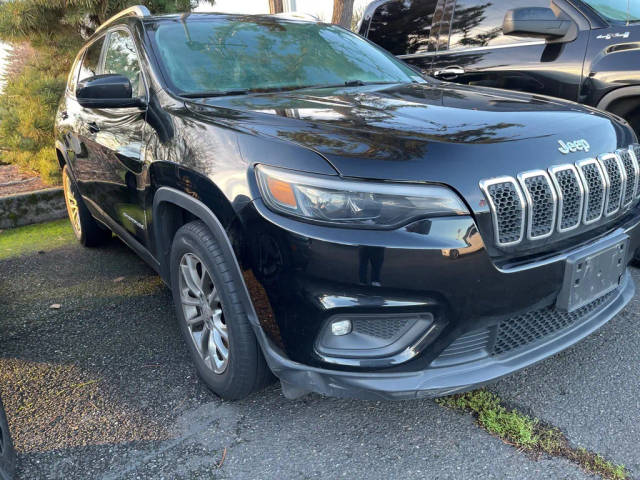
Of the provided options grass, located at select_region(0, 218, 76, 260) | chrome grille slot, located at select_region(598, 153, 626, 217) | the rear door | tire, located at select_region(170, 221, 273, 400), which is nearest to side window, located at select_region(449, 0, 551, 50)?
the rear door

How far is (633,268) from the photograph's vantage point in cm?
347

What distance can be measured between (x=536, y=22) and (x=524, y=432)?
107 inches

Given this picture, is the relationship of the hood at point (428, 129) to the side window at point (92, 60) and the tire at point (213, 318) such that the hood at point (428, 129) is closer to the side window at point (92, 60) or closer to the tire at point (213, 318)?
the tire at point (213, 318)

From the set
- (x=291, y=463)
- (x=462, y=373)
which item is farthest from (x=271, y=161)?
(x=291, y=463)

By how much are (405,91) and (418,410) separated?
1.52 metres

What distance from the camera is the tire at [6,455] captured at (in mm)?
1729

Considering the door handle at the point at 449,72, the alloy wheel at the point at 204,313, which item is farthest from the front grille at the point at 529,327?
the door handle at the point at 449,72

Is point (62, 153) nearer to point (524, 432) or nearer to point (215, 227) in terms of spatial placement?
point (215, 227)

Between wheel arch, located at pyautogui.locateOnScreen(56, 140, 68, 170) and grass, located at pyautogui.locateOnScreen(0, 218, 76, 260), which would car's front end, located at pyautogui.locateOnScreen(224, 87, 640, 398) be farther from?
grass, located at pyautogui.locateOnScreen(0, 218, 76, 260)

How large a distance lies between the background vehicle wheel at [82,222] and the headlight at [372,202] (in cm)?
309

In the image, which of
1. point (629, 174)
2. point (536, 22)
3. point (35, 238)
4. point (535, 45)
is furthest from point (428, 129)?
point (35, 238)

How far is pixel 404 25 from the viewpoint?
4.93 m

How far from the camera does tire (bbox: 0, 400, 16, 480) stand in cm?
173

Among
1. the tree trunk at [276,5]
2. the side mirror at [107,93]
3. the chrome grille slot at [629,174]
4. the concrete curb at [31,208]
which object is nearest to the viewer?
the chrome grille slot at [629,174]
